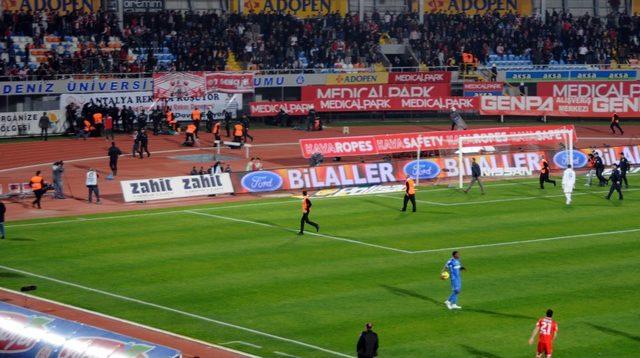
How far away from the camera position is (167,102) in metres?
69.8

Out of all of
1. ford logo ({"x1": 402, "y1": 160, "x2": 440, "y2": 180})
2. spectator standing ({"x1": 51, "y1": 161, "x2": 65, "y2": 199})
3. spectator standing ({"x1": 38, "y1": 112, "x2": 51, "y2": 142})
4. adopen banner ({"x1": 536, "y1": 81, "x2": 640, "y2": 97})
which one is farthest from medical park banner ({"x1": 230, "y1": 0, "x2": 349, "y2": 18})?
spectator standing ({"x1": 51, "y1": 161, "x2": 65, "y2": 199})

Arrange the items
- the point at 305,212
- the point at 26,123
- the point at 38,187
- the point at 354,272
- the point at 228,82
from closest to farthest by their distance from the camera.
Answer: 1. the point at 354,272
2. the point at 305,212
3. the point at 38,187
4. the point at 228,82
5. the point at 26,123

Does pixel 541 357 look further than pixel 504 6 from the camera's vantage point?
No

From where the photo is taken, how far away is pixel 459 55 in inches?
3268

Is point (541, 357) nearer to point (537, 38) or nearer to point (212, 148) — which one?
point (212, 148)

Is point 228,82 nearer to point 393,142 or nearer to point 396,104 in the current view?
point 393,142

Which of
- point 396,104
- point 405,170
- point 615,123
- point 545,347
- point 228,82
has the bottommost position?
point 545,347

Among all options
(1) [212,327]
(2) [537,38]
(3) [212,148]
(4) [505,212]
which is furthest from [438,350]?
(2) [537,38]

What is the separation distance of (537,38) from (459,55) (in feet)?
26.9

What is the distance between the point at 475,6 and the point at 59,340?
76.1 meters

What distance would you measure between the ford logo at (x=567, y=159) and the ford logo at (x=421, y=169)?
22.7 ft

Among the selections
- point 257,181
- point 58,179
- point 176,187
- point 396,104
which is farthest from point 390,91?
point 58,179

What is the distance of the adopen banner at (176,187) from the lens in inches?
1829

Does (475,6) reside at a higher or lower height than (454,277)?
higher
